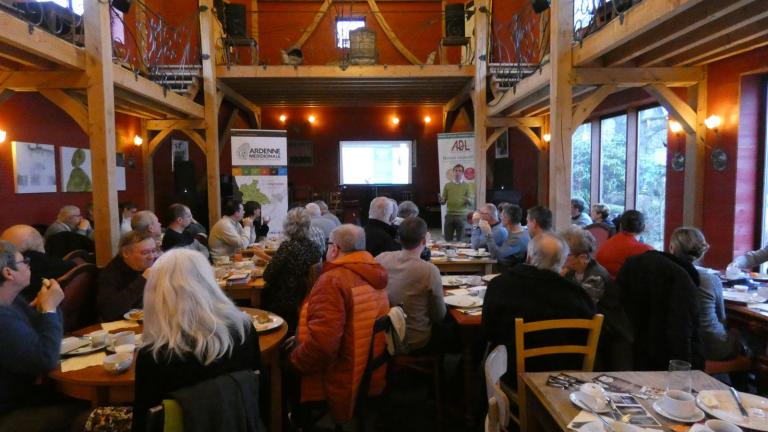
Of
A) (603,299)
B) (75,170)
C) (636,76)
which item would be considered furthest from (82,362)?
Result: (75,170)

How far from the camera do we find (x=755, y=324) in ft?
10.3

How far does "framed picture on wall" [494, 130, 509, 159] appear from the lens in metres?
11.5

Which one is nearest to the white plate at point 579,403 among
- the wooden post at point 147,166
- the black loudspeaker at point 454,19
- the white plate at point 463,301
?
the white plate at point 463,301

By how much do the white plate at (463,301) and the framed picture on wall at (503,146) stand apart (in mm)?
8608

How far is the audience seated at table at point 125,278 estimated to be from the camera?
2.87 meters

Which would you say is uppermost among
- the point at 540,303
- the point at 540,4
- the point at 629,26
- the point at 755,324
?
the point at 540,4

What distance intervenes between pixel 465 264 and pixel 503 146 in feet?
24.4

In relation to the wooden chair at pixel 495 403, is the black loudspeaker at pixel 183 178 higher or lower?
higher

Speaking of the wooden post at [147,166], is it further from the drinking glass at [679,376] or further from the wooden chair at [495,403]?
the drinking glass at [679,376]

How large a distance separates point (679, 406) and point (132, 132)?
9934mm

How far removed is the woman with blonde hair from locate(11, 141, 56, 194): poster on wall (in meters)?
6.05

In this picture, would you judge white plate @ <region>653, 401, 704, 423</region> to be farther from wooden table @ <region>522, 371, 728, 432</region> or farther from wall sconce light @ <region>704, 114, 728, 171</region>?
wall sconce light @ <region>704, 114, 728, 171</region>

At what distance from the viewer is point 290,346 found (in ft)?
9.59

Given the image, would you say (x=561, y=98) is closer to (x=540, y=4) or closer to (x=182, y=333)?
(x=540, y=4)
